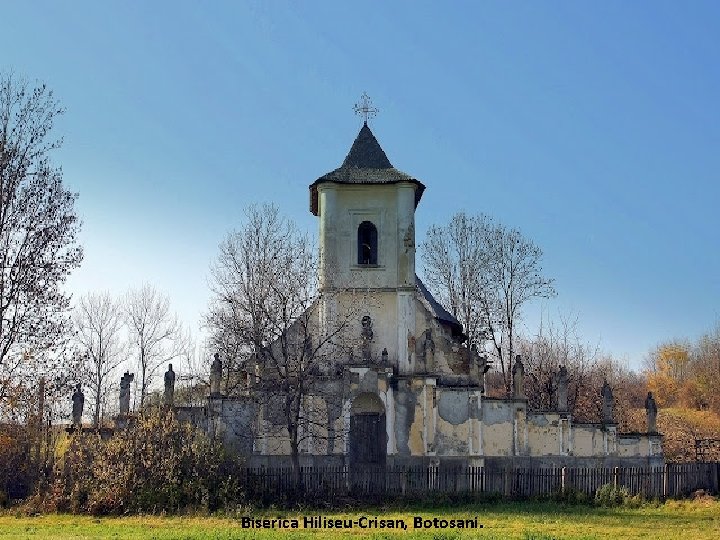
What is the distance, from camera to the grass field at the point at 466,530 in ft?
58.6

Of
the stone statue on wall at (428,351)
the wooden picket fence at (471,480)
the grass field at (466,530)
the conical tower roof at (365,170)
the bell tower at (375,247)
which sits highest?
the conical tower roof at (365,170)

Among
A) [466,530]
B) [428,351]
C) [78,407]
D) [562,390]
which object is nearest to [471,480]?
[428,351]

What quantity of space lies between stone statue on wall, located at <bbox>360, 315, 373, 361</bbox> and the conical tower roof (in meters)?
5.58

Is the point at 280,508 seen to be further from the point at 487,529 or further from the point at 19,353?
the point at 19,353

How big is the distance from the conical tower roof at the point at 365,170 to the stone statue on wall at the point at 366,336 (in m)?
5.58

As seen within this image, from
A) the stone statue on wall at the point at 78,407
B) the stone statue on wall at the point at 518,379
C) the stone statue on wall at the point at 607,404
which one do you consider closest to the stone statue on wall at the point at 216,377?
the stone statue on wall at the point at 78,407

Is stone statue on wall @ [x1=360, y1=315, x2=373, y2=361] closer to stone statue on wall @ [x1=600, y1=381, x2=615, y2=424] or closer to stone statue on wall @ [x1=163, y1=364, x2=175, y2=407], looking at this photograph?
stone statue on wall @ [x1=163, y1=364, x2=175, y2=407]

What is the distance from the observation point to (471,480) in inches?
1053

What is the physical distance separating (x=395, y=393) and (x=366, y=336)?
2.39 m

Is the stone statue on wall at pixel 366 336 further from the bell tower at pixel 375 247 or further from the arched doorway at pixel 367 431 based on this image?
the arched doorway at pixel 367 431

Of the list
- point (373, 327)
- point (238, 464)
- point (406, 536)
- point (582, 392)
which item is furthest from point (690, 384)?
point (406, 536)

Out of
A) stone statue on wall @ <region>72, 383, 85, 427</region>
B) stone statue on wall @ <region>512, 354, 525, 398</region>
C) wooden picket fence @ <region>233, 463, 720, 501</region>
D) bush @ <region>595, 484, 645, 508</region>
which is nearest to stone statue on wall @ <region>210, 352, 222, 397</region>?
stone statue on wall @ <region>72, 383, 85, 427</region>

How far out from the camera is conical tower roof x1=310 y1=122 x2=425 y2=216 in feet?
109

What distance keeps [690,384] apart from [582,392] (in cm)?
2413
